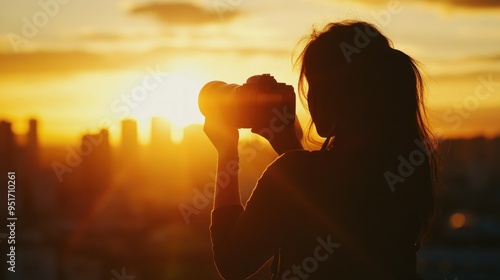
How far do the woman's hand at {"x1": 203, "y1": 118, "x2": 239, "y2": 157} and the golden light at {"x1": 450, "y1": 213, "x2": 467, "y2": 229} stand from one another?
44802 millimetres

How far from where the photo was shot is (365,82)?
156 cm

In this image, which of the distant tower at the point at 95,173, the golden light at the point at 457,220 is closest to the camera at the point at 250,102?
the distant tower at the point at 95,173

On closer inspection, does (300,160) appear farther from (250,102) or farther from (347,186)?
(250,102)

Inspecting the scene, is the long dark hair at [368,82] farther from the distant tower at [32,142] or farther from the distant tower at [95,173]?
the distant tower at [95,173]

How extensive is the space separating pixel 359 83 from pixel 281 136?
0.90ft

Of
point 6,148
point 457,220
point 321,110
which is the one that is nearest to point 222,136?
point 321,110

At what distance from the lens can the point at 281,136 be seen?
1782 millimetres

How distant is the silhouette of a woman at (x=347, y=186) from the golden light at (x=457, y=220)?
44.9m

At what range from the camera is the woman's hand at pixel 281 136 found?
175cm

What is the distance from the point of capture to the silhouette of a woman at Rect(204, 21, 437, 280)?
59.4 inches

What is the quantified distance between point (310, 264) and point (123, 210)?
36194mm

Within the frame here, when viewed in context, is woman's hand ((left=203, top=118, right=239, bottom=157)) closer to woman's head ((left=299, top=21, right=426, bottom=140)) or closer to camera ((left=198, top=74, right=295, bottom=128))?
camera ((left=198, top=74, right=295, bottom=128))

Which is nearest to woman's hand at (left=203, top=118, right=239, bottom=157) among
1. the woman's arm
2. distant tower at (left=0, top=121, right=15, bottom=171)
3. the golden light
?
the woman's arm

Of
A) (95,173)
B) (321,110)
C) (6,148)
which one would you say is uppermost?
(6,148)
